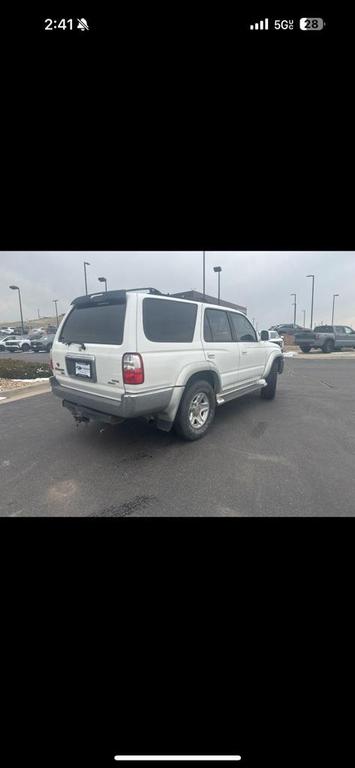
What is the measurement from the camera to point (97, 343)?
344 cm

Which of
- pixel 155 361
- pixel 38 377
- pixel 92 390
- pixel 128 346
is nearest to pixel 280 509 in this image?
pixel 155 361

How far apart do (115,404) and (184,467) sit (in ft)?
3.56

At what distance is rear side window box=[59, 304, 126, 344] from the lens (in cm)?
325

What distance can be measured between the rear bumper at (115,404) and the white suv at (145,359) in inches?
0.4

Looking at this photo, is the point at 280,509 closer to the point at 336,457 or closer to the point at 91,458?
the point at 336,457

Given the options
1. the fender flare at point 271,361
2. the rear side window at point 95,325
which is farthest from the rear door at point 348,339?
the rear side window at point 95,325

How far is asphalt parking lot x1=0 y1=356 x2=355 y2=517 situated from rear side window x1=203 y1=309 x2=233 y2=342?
145 centimetres

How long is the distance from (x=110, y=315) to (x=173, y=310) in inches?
31.2

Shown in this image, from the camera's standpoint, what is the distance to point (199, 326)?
4.08m

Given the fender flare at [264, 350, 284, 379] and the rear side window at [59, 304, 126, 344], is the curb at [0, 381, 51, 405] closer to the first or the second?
the rear side window at [59, 304, 126, 344]

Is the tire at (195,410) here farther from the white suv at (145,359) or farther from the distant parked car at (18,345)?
the distant parked car at (18,345)

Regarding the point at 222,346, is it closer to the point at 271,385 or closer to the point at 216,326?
the point at 216,326

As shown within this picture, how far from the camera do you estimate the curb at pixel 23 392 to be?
7.22m
